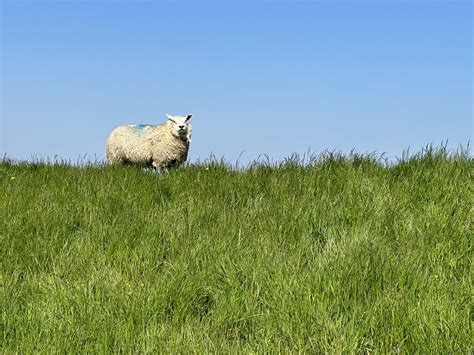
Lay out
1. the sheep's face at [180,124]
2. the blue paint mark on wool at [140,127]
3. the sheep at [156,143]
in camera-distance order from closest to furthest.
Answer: the sheep's face at [180,124] → the sheep at [156,143] → the blue paint mark on wool at [140,127]

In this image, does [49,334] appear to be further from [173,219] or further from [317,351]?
[173,219]

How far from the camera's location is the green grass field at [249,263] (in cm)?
314

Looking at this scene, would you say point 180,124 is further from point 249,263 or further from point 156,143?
point 249,263

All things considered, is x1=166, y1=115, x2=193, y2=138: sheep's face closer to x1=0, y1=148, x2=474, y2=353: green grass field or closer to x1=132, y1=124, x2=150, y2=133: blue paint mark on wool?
x1=132, y1=124, x2=150, y2=133: blue paint mark on wool

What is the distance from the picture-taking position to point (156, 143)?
11320 millimetres

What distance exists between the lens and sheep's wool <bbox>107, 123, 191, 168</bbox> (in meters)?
11.2

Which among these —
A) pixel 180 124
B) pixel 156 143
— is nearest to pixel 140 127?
pixel 156 143

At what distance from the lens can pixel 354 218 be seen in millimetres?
4832

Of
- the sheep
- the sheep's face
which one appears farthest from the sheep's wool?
the sheep's face

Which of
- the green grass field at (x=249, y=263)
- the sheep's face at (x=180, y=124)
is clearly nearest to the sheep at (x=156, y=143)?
the sheep's face at (x=180, y=124)

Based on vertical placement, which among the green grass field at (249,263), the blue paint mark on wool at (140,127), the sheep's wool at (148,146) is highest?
the blue paint mark on wool at (140,127)

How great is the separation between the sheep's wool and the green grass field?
4615mm

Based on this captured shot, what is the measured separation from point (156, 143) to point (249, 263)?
772 cm

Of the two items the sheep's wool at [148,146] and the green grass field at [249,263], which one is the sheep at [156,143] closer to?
the sheep's wool at [148,146]
